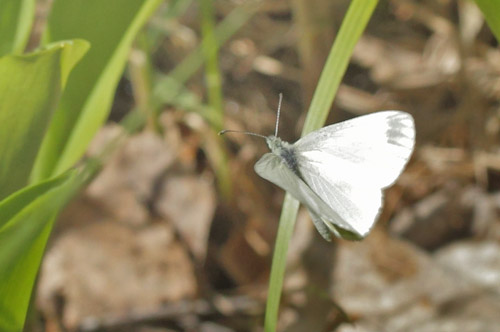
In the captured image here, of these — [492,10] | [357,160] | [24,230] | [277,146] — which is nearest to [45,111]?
[24,230]

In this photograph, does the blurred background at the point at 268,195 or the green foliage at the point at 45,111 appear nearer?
the green foliage at the point at 45,111

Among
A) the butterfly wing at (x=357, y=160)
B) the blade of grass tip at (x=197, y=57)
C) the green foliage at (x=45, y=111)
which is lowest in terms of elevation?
the blade of grass tip at (x=197, y=57)

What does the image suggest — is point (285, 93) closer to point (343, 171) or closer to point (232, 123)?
point (232, 123)

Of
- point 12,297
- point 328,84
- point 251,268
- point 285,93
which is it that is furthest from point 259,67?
point 12,297

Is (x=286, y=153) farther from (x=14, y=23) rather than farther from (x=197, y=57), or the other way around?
(x=197, y=57)

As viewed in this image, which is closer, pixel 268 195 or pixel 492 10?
pixel 492 10

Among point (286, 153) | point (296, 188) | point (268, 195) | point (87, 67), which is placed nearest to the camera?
point (296, 188)

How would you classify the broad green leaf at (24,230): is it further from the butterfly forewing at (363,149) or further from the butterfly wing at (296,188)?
the butterfly forewing at (363,149)

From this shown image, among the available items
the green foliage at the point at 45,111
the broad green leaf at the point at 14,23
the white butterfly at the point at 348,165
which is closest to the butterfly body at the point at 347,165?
the white butterfly at the point at 348,165
